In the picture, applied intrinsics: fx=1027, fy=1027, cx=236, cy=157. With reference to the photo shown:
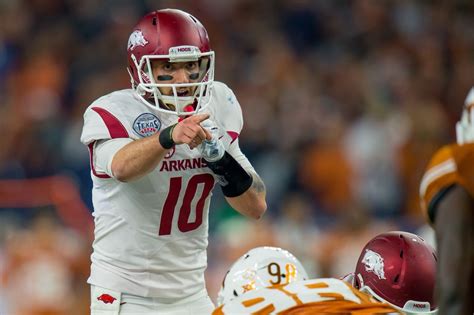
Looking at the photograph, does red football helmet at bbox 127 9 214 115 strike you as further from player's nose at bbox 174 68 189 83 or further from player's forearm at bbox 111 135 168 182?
player's forearm at bbox 111 135 168 182

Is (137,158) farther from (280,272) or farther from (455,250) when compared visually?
(455,250)

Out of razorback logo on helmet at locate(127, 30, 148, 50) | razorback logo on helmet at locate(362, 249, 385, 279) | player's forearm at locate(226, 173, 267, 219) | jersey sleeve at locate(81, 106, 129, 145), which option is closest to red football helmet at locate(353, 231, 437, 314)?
razorback logo on helmet at locate(362, 249, 385, 279)

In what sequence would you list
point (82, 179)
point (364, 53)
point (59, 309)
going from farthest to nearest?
point (364, 53) < point (82, 179) < point (59, 309)

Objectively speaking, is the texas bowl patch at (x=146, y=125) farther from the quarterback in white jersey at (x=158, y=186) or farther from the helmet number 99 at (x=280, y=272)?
the helmet number 99 at (x=280, y=272)

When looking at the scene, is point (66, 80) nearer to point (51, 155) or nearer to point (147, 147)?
point (51, 155)

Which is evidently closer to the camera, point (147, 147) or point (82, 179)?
point (147, 147)

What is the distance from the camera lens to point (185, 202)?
419 cm

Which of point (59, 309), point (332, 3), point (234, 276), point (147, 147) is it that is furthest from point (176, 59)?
point (332, 3)

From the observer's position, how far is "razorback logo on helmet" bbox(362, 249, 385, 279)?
152 inches

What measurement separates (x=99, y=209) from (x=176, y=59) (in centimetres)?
69

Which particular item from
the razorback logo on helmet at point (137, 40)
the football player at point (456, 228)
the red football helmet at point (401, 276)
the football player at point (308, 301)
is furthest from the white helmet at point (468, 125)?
the razorback logo on helmet at point (137, 40)

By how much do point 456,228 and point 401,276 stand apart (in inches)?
46.8

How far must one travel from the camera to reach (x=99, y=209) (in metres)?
4.22

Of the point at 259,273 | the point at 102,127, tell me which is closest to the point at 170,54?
the point at 102,127
